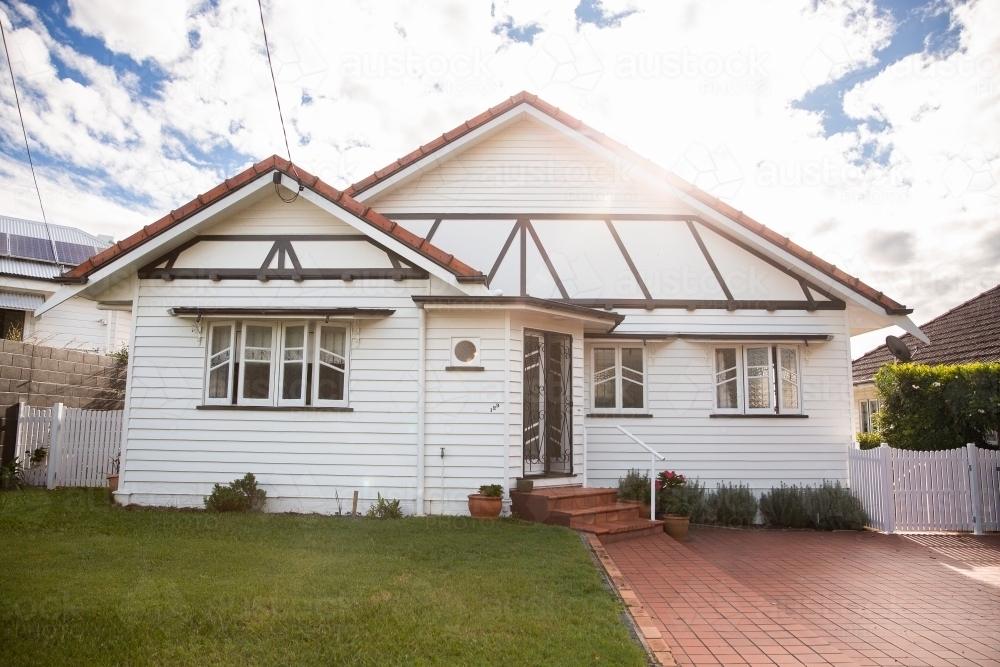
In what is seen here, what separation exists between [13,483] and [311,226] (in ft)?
23.4

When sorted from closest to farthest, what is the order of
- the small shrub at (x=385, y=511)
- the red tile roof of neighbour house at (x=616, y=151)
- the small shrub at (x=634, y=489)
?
the small shrub at (x=385, y=511) < the small shrub at (x=634, y=489) < the red tile roof of neighbour house at (x=616, y=151)

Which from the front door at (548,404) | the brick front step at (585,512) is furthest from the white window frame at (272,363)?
the brick front step at (585,512)

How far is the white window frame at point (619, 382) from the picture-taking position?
1310 centimetres

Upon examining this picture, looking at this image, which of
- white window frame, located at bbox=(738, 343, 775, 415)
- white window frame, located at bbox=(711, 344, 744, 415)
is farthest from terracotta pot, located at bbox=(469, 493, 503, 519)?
white window frame, located at bbox=(738, 343, 775, 415)

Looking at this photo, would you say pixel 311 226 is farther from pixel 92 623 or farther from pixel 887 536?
pixel 887 536

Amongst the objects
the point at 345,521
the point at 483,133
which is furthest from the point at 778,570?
the point at 483,133

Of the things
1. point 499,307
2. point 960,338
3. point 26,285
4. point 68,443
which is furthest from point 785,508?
point 26,285

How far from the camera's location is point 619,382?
43.5 ft

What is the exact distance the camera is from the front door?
37.8 feet

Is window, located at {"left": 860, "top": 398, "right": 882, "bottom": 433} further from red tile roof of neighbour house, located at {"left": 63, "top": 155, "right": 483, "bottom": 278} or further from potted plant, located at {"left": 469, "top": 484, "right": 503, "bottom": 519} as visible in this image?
red tile roof of neighbour house, located at {"left": 63, "top": 155, "right": 483, "bottom": 278}

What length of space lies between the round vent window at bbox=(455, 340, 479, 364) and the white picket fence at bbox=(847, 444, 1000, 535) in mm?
6662

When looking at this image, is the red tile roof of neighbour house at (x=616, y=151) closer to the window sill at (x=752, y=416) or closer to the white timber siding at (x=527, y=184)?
the white timber siding at (x=527, y=184)

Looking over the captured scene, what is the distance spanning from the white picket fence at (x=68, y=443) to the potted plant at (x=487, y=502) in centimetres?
757

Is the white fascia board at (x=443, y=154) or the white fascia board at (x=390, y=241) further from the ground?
the white fascia board at (x=443, y=154)
